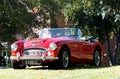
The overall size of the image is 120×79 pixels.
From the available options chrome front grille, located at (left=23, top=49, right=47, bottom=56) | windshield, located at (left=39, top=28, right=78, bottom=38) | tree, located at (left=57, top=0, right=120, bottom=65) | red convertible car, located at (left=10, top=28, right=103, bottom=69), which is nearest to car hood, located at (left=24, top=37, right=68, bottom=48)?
red convertible car, located at (left=10, top=28, right=103, bottom=69)

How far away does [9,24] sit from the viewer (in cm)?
3734

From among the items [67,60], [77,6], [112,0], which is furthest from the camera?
[77,6]

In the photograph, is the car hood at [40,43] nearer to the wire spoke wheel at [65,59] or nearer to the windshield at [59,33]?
the wire spoke wheel at [65,59]

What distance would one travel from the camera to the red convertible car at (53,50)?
14523 mm

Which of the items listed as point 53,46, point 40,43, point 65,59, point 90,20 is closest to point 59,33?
point 65,59

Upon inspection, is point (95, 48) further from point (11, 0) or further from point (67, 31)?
point (11, 0)

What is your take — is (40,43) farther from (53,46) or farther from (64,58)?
(64,58)

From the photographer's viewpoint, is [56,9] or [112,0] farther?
[56,9]

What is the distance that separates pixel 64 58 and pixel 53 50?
0.70 metres

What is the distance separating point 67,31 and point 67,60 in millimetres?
1853

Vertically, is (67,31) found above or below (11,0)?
below

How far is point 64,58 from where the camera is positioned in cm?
1493

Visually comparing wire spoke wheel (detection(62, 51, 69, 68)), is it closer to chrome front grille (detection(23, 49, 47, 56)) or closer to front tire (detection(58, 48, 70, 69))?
front tire (detection(58, 48, 70, 69))

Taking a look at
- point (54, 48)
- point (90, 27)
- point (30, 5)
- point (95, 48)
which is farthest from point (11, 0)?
point (54, 48)
